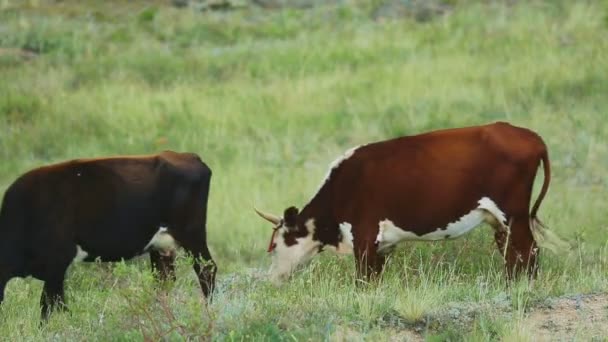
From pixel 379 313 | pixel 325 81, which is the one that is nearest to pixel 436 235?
pixel 379 313

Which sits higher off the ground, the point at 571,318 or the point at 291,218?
the point at 571,318

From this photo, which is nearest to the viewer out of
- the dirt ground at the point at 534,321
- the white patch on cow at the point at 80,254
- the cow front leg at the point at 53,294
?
the dirt ground at the point at 534,321

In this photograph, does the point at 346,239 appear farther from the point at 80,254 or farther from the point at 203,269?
the point at 80,254

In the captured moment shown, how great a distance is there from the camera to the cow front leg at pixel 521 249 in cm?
1247

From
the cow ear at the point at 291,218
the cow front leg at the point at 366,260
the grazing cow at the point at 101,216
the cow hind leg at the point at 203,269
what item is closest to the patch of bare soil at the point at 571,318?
the cow front leg at the point at 366,260

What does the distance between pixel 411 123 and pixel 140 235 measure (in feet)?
32.0

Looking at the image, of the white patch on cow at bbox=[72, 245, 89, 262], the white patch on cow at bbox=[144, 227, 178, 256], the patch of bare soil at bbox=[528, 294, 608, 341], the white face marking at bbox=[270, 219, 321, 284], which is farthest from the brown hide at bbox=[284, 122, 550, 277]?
the white patch on cow at bbox=[72, 245, 89, 262]

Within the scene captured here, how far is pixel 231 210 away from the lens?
17250mm

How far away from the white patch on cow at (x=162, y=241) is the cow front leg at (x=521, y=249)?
112 inches

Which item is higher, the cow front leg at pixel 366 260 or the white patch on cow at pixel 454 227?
the white patch on cow at pixel 454 227

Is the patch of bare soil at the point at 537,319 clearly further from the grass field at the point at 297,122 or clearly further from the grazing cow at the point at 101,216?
the grazing cow at the point at 101,216

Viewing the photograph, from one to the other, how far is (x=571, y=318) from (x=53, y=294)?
13.7ft

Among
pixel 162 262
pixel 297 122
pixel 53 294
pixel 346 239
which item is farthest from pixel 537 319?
pixel 297 122

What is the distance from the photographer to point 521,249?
12523 mm
